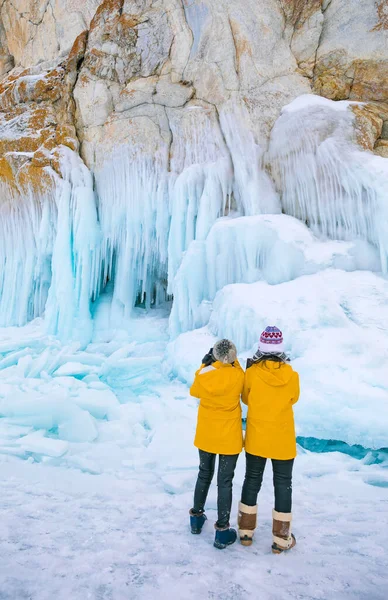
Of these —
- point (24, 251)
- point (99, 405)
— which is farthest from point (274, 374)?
point (24, 251)

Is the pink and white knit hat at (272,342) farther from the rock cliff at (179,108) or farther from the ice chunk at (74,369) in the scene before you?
the ice chunk at (74,369)

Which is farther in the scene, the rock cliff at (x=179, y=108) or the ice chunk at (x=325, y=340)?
the rock cliff at (x=179, y=108)

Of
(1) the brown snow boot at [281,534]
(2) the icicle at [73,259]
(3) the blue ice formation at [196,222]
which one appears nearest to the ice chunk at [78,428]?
(1) the brown snow boot at [281,534]

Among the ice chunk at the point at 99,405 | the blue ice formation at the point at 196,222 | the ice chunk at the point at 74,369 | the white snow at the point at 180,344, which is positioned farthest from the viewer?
the ice chunk at the point at 74,369

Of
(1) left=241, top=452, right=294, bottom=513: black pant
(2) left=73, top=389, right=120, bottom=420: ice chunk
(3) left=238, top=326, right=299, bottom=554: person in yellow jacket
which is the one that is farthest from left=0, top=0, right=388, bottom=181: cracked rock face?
(1) left=241, top=452, right=294, bottom=513: black pant

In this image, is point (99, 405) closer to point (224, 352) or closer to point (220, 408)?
point (220, 408)

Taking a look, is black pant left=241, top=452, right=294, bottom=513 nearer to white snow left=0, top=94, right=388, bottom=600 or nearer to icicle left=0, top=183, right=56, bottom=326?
white snow left=0, top=94, right=388, bottom=600

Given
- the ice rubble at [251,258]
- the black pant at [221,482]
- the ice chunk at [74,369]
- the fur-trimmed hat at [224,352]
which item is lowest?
the ice chunk at [74,369]

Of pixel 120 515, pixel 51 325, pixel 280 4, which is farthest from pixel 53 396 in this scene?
pixel 280 4

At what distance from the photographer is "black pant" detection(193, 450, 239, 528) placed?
258 centimetres

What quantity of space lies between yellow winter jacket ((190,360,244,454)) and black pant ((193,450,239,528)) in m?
0.07

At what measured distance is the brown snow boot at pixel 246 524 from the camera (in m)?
2.55

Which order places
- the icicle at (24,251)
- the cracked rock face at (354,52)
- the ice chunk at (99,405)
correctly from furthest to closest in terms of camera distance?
the icicle at (24,251), the cracked rock face at (354,52), the ice chunk at (99,405)

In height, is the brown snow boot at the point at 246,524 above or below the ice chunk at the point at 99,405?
above
